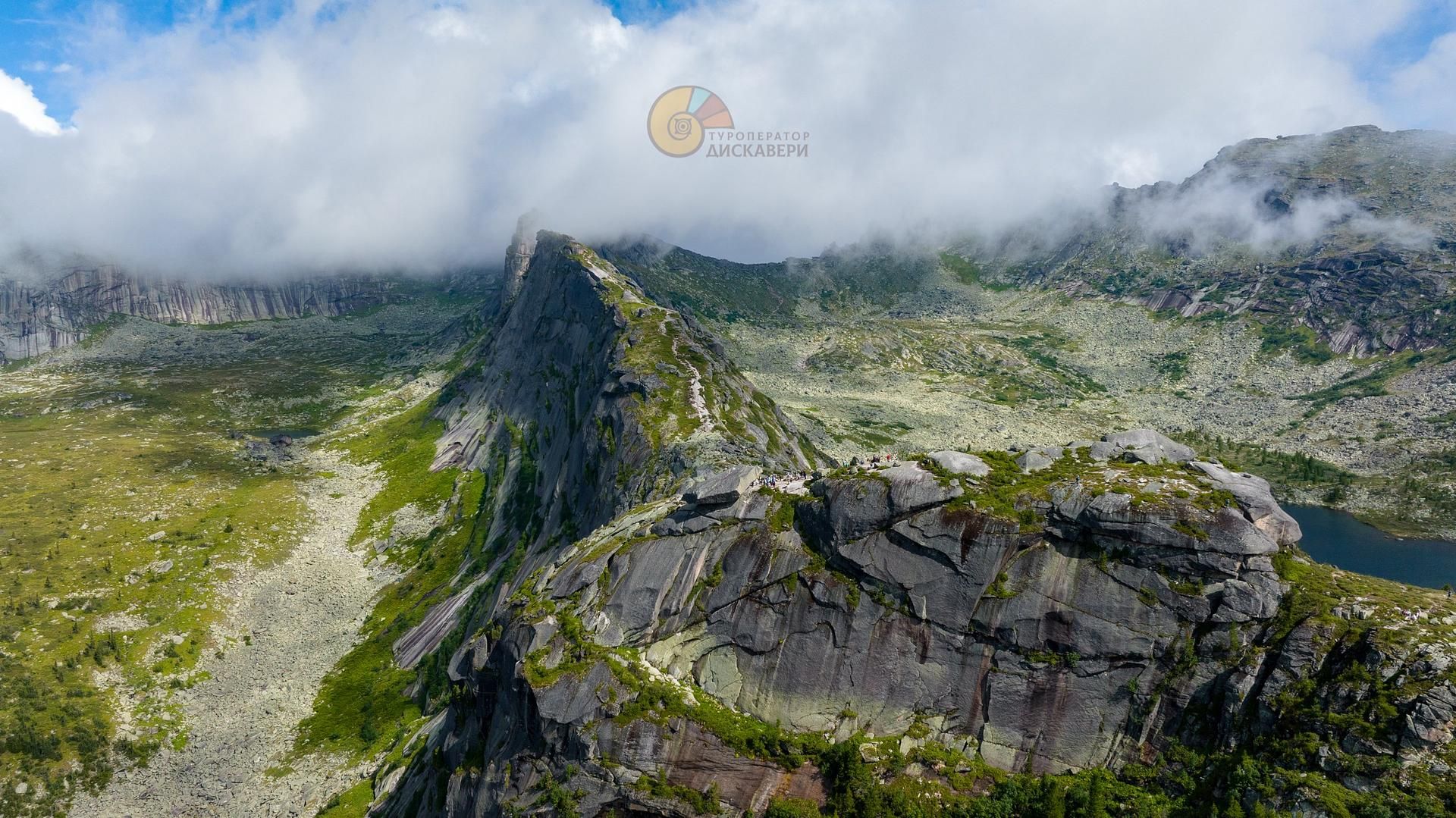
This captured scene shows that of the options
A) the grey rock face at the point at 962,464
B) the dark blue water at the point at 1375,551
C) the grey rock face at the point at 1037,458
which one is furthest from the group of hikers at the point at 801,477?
the dark blue water at the point at 1375,551

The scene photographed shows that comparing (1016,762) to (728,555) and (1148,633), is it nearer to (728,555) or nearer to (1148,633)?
(1148,633)

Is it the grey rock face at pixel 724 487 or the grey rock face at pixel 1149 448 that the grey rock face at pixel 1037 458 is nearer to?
the grey rock face at pixel 1149 448

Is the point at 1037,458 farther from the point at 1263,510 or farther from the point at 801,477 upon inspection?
the point at 801,477

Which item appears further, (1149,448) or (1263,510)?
(1149,448)

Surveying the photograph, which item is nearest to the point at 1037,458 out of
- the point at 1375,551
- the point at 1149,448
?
the point at 1149,448

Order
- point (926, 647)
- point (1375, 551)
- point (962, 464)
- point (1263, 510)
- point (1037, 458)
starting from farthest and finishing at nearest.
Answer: point (1375, 551) → point (1037, 458) → point (962, 464) → point (926, 647) → point (1263, 510)

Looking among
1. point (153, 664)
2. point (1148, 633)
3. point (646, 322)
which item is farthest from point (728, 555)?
point (153, 664)
